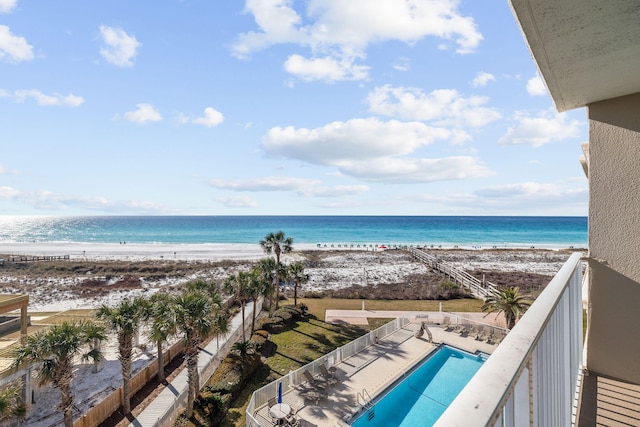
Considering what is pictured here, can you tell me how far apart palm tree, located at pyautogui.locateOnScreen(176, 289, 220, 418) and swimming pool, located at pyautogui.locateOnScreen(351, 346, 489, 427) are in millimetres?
6190

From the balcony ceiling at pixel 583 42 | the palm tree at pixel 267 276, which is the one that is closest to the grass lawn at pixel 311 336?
the palm tree at pixel 267 276

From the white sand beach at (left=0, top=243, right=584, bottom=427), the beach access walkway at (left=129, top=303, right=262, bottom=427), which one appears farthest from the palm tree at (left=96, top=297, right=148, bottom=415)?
the white sand beach at (left=0, top=243, right=584, bottom=427)

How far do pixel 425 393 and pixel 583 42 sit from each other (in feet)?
49.3

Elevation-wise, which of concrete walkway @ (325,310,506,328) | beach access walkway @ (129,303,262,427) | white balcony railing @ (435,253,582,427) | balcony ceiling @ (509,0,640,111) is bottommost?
beach access walkway @ (129,303,262,427)

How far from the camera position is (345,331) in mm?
21078

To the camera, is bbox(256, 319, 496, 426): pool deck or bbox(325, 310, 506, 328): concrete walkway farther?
bbox(325, 310, 506, 328): concrete walkway

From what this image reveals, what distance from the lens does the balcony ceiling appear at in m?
2.19

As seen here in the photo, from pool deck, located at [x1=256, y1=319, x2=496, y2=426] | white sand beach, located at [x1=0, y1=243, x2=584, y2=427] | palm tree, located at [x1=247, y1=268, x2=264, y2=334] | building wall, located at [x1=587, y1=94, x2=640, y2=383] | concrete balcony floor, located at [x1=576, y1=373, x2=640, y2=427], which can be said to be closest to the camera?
concrete balcony floor, located at [x1=576, y1=373, x2=640, y2=427]

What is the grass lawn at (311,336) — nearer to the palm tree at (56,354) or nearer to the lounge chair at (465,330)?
the lounge chair at (465,330)

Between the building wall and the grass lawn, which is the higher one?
the building wall

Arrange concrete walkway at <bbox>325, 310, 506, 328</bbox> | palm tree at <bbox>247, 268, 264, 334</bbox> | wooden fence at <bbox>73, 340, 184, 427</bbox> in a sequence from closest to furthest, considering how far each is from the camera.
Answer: wooden fence at <bbox>73, 340, 184, 427</bbox>
palm tree at <bbox>247, 268, 264, 334</bbox>
concrete walkway at <bbox>325, 310, 506, 328</bbox>

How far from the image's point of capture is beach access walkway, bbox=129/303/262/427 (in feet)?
40.3

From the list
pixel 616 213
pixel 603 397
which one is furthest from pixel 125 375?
pixel 616 213

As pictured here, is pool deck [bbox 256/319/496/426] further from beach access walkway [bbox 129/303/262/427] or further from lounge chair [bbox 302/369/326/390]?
beach access walkway [bbox 129/303/262/427]
